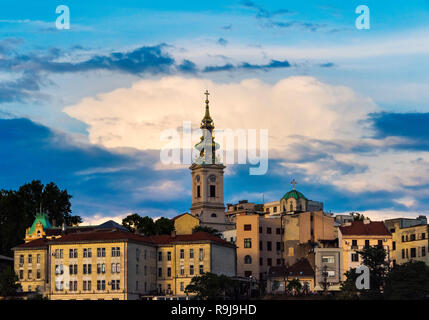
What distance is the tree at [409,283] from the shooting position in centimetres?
18825

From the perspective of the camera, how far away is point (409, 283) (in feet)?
620

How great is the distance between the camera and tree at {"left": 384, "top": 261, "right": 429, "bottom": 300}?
188250mm
